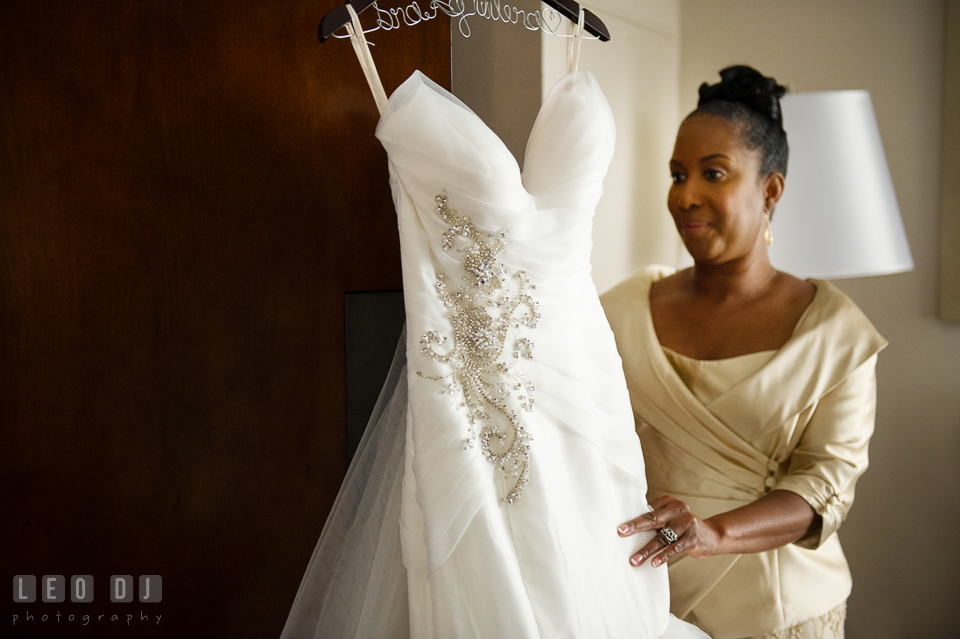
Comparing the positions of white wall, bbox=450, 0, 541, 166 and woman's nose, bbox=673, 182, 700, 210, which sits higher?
white wall, bbox=450, 0, 541, 166

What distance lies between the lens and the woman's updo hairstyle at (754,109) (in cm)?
122

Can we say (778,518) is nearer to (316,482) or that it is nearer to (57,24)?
(316,482)

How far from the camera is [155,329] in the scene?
108 cm

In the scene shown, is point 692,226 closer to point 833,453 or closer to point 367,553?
point 833,453

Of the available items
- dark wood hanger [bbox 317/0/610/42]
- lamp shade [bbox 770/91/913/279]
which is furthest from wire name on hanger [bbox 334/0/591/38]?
lamp shade [bbox 770/91/913/279]

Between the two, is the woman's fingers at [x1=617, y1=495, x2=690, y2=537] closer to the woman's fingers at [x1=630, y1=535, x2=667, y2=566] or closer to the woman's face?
the woman's fingers at [x1=630, y1=535, x2=667, y2=566]

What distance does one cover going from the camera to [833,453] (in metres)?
1.09

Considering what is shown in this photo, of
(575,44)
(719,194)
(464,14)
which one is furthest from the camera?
(464,14)

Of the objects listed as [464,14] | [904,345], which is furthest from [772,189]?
[464,14]

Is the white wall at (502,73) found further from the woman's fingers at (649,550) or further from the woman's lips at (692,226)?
the woman's fingers at (649,550)

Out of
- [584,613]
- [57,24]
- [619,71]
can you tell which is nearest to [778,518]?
[584,613]

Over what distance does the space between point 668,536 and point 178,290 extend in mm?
874

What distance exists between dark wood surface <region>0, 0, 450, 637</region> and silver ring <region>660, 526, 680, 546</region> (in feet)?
2.01

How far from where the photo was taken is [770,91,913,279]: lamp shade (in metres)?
1.32
